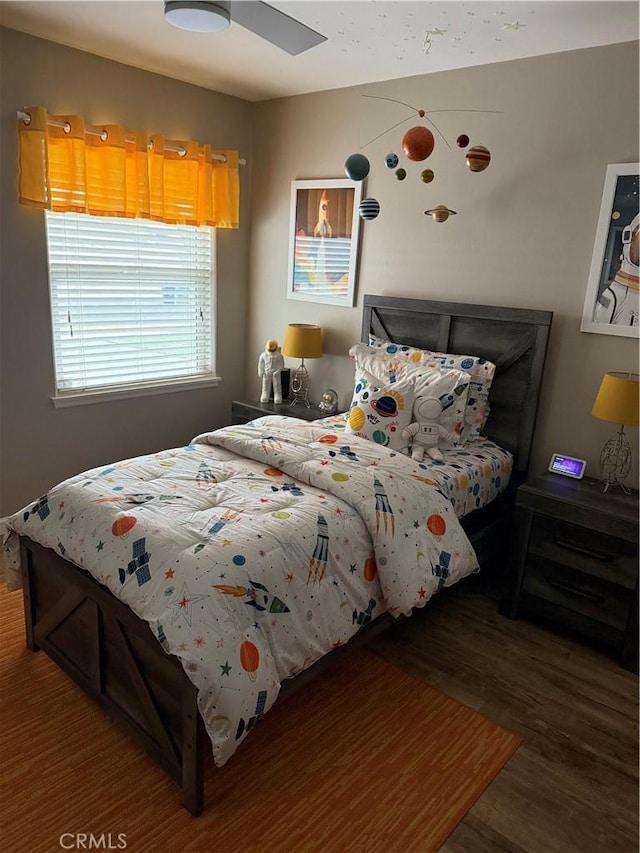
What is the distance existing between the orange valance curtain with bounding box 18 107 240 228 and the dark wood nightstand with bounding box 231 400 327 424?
1193 mm

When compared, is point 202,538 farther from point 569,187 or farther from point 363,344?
point 569,187

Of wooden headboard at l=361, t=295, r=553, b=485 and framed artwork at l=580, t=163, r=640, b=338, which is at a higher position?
framed artwork at l=580, t=163, r=640, b=338

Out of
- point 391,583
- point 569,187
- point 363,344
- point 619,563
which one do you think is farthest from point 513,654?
point 569,187

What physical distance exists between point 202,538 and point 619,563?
172 cm

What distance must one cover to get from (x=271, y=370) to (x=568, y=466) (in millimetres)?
1999

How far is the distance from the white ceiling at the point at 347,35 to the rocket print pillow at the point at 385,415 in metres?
1.58

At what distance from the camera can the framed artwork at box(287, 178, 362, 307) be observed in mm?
3686

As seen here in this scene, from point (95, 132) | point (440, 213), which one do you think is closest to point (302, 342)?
point (440, 213)

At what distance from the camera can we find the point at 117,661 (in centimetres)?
197

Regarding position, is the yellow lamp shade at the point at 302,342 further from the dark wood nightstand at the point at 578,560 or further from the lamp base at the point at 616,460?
the lamp base at the point at 616,460

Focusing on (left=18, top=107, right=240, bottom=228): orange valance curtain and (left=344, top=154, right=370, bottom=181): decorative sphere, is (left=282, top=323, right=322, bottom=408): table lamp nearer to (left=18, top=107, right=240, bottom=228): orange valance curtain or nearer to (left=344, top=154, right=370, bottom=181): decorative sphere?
(left=18, top=107, right=240, bottom=228): orange valance curtain

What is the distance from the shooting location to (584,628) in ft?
8.47

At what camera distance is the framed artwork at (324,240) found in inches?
145

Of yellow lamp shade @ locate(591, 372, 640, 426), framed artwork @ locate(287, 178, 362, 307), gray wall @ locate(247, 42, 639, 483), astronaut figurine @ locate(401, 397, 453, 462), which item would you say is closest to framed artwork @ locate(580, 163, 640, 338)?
gray wall @ locate(247, 42, 639, 483)
